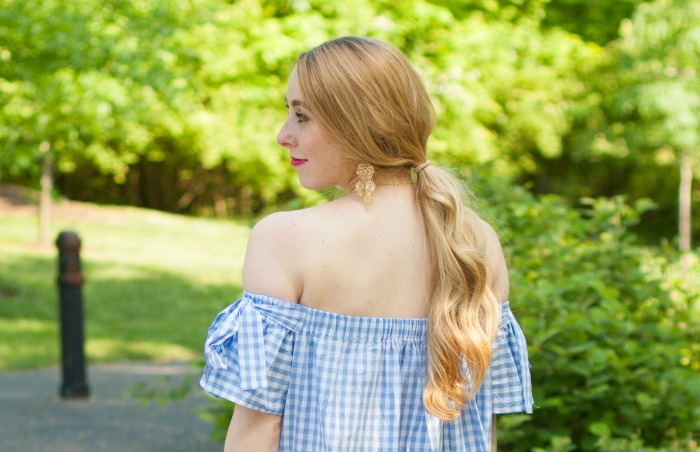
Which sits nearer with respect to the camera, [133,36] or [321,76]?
[321,76]

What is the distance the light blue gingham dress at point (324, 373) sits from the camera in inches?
72.3

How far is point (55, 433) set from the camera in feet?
18.3

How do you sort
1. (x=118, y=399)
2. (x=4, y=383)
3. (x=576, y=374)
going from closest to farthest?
(x=576, y=374)
(x=118, y=399)
(x=4, y=383)

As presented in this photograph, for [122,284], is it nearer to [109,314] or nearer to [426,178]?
[109,314]

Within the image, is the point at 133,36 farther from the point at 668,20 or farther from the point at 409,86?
the point at 668,20

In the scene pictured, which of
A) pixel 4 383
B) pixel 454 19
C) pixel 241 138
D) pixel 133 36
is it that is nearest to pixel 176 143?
pixel 241 138

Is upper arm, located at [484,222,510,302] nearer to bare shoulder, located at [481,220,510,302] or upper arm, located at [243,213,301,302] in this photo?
bare shoulder, located at [481,220,510,302]

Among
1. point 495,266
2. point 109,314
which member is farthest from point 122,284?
point 495,266

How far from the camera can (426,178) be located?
197 cm

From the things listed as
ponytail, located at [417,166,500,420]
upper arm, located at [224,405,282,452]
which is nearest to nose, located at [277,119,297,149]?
ponytail, located at [417,166,500,420]

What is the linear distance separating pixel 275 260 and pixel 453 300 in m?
0.37

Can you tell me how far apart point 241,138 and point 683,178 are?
9455mm

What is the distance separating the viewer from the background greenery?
12.2 ft

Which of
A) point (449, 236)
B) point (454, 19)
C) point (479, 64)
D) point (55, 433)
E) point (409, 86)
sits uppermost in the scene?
point (454, 19)
